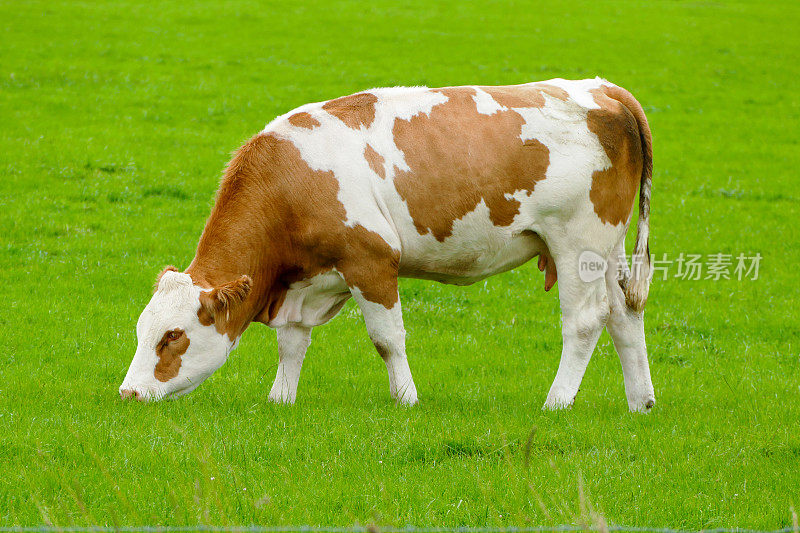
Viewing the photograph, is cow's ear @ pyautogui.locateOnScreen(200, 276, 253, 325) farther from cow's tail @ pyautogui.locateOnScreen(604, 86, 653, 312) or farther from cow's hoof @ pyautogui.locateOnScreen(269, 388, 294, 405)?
cow's tail @ pyautogui.locateOnScreen(604, 86, 653, 312)

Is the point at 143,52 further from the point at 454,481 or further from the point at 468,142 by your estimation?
the point at 454,481

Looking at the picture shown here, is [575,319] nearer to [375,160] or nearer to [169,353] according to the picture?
[375,160]

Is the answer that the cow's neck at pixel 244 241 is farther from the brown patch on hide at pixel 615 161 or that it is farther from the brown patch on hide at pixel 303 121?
the brown patch on hide at pixel 615 161

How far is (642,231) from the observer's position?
8.80m

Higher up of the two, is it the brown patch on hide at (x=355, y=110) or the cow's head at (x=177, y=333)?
the brown patch on hide at (x=355, y=110)

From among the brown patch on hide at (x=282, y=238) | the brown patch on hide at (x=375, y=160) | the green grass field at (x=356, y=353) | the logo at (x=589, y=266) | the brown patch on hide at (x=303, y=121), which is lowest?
the green grass field at (x=356, y=353)

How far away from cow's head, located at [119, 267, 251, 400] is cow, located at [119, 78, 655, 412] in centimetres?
1

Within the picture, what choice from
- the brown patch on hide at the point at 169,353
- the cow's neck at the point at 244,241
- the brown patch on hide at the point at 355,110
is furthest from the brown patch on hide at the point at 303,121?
the brown patch on hide at the point at 169,353

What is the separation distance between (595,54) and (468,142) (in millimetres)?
27053

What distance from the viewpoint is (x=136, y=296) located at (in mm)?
12188

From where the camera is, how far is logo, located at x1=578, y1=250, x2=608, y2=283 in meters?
8.42

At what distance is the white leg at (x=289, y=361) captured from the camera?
8.45 meters

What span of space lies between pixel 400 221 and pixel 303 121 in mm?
1200

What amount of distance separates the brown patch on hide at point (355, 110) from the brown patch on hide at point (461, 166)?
27 centimetres
